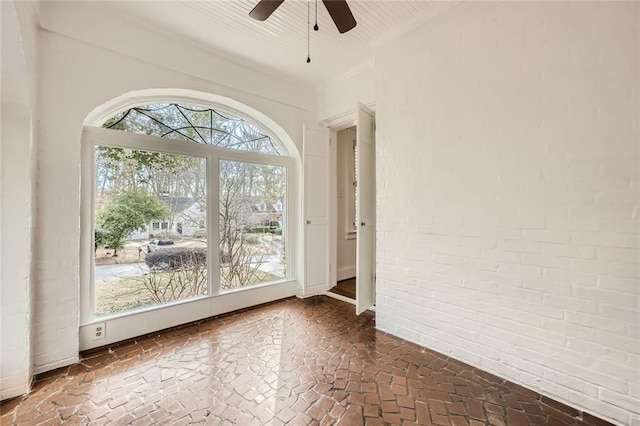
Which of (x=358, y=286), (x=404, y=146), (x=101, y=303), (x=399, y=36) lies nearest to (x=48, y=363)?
(x=101, y=303)

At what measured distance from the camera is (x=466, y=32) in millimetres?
2314

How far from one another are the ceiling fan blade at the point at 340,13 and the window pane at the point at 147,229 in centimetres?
208

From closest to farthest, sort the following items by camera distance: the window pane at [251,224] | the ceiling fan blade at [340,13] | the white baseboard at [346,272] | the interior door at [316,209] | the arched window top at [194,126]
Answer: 1. the ceiling fan blade at [340,13]
2. the arched window top at [194,126]
3. the window pane at [251,224]
4. the interior door at [316,209]
5. the white baseboard at [346,272]

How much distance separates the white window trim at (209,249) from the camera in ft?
8.22

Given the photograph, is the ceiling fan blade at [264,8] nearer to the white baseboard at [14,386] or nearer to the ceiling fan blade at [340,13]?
the ceiling fan blade at [340,13]

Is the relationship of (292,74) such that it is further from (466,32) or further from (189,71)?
(466,32)

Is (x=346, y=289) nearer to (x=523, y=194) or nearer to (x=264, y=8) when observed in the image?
(x=523, y=194)

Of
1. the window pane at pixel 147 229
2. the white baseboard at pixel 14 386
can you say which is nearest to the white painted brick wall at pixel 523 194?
the window pane at pixel 147 229

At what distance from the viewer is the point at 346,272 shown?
4781 millimetres

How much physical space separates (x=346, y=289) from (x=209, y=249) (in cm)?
203

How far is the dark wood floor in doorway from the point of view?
3.92m

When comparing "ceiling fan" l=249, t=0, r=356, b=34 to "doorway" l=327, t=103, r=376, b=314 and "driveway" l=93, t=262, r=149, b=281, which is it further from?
"driveway" l=93, t=262, r=149, b=281

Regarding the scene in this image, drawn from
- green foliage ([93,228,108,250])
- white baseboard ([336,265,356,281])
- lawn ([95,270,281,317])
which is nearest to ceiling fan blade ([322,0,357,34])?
green foliage ([93,228,108,250])

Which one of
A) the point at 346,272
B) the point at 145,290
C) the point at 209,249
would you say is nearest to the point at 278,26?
the point at 209,249
